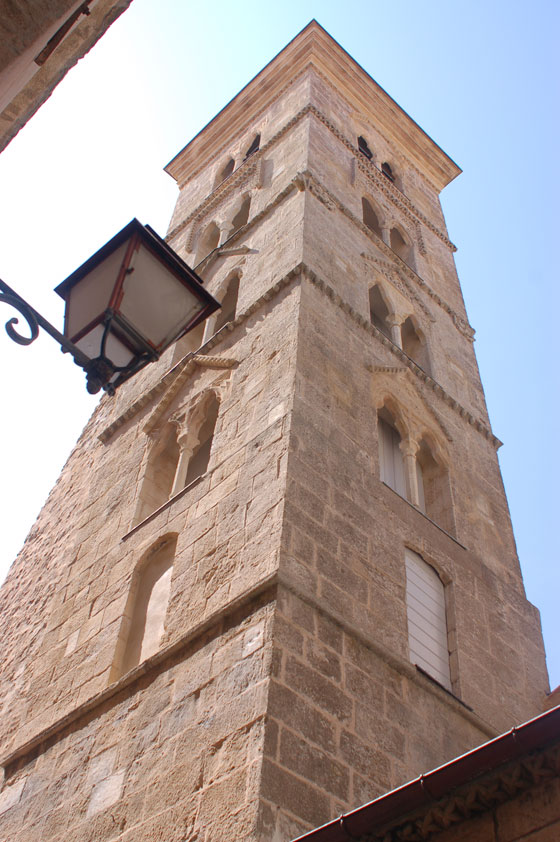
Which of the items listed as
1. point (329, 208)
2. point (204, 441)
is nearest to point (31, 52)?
point (204, 441)

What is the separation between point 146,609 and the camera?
7.61m

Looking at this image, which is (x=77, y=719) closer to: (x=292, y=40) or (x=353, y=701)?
(x=353, y=701)

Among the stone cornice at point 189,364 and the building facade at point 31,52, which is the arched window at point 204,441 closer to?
the stone cornice at point 189,364

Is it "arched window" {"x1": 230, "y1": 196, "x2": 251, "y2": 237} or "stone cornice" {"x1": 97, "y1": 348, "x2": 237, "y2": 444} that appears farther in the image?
"arched window" {"x1": 230, "y1": 196, "x2": 251, "y2": 237}

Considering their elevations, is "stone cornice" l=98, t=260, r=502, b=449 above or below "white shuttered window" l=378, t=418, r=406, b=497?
above

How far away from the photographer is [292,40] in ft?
58.4

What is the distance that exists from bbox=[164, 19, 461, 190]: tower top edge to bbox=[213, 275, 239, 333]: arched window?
669 centimetres

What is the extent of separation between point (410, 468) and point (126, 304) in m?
5.74

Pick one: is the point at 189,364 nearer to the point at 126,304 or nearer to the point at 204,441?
the point at 204,441

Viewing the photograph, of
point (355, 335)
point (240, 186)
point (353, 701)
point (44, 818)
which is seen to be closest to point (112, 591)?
point (44, 818)

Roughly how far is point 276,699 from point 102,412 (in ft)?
25.0

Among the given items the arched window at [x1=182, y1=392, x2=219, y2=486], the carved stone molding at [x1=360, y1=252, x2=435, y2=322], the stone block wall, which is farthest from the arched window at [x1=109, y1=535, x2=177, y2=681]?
the carved stone molding at [x1=360, y1=252, x2=435, y2=322]

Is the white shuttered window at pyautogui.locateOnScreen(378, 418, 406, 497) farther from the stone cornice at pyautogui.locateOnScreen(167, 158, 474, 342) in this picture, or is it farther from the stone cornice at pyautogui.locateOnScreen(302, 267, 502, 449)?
the stone cornice at pyautogui.locateOnScreen(167, 158, 474, 342)

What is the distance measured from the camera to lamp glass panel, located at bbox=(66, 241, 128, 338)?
4.07m
